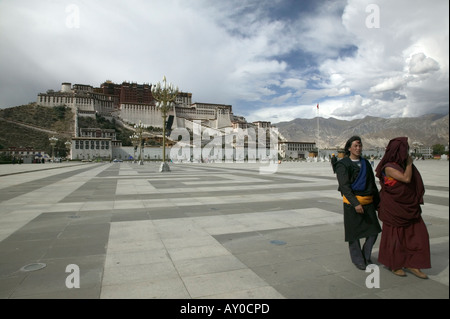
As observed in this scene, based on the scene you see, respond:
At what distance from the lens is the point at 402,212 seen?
3.06 meters

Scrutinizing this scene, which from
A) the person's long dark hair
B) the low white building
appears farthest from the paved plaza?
the low white building

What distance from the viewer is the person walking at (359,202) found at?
3496 millimetres

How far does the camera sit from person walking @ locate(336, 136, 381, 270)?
3.50 metres

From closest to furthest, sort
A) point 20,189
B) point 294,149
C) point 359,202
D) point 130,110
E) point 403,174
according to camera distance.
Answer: point 403,174, point 359,202, point 20,189, point 130,110, point 294,149

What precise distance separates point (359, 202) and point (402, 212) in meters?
0.46

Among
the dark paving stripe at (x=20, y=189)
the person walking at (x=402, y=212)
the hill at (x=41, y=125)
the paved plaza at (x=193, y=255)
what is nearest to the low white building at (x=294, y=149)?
the hill at (x=41, y=125)

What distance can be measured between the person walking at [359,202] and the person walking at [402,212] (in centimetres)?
24

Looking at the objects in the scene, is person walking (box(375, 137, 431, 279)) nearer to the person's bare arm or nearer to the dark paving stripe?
the person's bare arm

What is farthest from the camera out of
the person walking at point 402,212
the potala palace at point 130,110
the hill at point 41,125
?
the potala palace at point 130,110

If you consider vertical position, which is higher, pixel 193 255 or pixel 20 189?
pixel 193 255

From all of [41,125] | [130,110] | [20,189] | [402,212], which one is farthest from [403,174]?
[41,125]

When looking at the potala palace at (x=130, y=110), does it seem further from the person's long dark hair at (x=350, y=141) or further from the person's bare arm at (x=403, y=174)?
the person's bare arm at (x=403, y=174)

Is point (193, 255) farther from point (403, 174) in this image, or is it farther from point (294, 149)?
point (294, 149)
